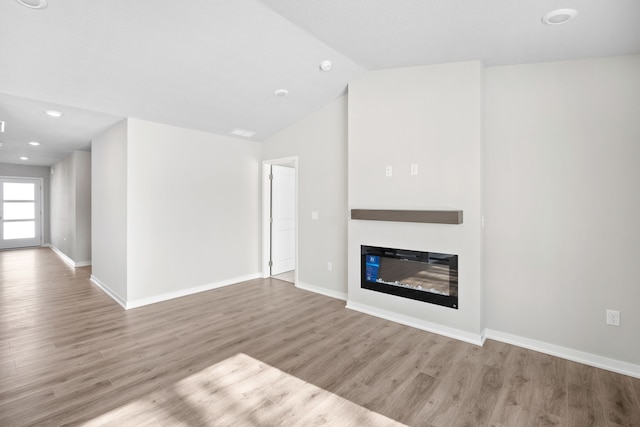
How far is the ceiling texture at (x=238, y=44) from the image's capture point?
2.27 m

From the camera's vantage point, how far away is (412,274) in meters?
3.46

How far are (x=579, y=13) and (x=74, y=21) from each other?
12.1 ft

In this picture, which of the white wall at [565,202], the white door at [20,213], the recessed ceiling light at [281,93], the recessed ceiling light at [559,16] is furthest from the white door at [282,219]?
the white door at [20,213]

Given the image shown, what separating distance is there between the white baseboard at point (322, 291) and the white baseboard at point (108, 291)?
2428mm

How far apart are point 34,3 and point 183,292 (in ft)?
11.6

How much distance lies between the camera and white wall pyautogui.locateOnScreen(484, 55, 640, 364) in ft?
8.29

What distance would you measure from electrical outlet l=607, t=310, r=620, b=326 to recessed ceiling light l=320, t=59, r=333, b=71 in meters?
3.53

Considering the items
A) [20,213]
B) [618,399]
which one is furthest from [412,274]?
[20,213]

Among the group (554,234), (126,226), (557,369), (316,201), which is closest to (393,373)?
(557,369)

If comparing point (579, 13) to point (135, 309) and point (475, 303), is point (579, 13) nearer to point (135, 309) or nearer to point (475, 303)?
point (475, 303)

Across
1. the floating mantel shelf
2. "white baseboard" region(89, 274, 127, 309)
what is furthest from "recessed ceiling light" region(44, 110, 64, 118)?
the floating mantel shelf

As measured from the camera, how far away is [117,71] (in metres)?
2.94

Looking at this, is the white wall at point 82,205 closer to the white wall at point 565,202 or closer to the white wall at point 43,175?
the white wall at point 43,175

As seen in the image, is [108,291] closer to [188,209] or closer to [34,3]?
[188,209]
